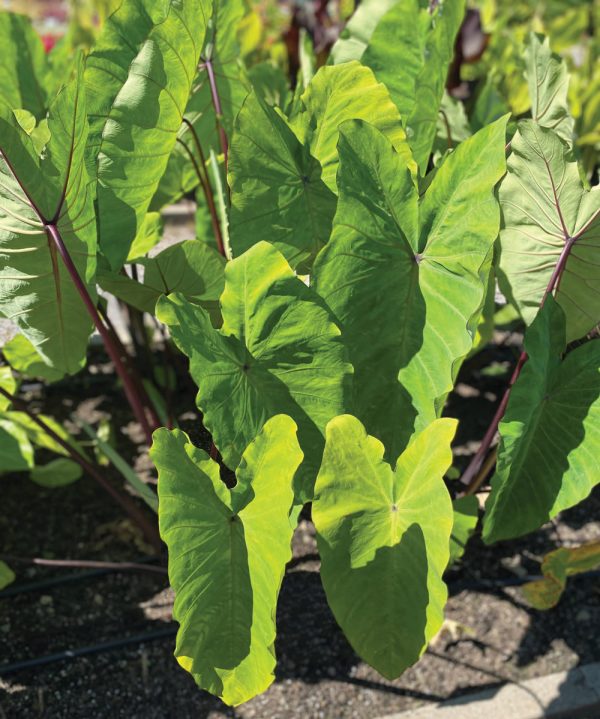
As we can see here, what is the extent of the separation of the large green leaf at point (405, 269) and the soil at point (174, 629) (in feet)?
1.09

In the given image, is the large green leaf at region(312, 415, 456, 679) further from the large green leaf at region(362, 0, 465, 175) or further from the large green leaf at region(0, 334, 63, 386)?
the large green leaf at region(0, 334, 63, 386)

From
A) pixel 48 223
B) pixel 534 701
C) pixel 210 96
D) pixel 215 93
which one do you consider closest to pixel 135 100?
pixel 48 223

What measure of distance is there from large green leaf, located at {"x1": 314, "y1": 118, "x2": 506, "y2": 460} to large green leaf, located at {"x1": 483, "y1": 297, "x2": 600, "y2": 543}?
121mm

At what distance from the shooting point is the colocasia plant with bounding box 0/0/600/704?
2.95ft

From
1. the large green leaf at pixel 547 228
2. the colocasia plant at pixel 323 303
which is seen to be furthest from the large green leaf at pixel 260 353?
the large green leaf at pixel 547 228

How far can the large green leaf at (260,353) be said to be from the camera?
881 millimetres

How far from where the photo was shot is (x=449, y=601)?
152 centimetres

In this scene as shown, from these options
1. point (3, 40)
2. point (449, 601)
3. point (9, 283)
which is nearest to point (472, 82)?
point (3, 40)

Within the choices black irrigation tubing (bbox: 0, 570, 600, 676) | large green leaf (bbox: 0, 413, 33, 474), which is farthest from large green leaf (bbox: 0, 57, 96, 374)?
black irrigation tubing (bbox: 0, 570, 600, 676)

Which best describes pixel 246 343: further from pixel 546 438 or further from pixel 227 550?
pixel 546 438

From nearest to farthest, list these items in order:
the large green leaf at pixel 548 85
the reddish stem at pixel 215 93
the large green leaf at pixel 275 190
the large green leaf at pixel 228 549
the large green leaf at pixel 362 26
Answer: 1. the large green leaf at pixel 228 549
2. the large green leaf at pixel 275 190
3. the large green leaf at pixel 548 85
4. the reddish stem at pixel 215 93
5. the large green leaf at pixel 362 26

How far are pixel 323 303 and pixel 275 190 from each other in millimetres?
206

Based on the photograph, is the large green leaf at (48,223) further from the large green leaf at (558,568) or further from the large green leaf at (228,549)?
the large green leaf at (558,568)

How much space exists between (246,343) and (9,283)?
1.28 feet
